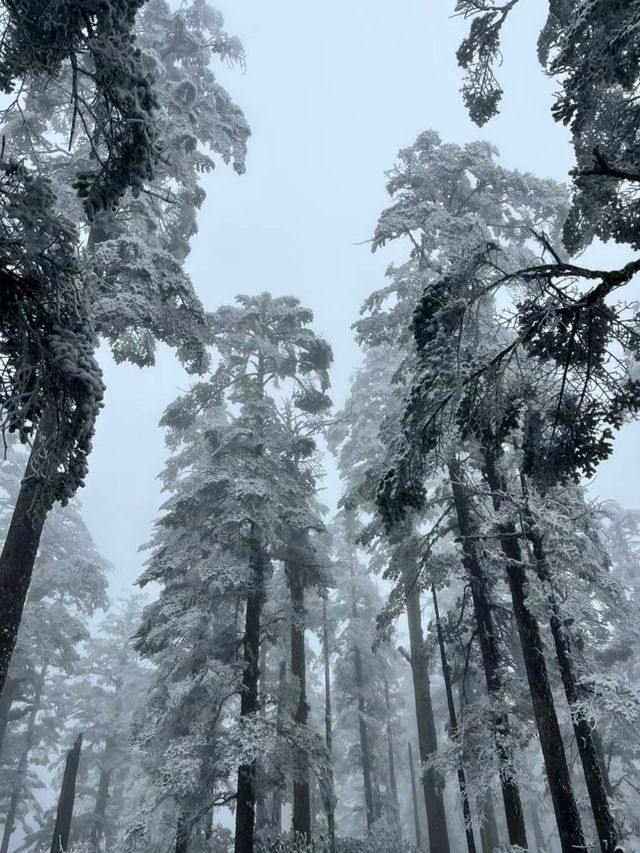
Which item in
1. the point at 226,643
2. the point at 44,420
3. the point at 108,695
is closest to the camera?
the point at 44,420

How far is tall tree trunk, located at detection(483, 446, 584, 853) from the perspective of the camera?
29.6 ft

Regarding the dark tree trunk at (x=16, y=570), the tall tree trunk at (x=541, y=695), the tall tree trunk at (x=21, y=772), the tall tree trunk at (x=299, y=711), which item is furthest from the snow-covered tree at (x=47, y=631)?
the tall tree trunk at (x=541, y=695)

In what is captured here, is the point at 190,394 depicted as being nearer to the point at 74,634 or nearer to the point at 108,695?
the point at 74,634

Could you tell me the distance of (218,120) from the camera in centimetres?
1478

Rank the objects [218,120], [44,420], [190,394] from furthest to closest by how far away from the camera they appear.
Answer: [190,394], [218,120], [44,420]

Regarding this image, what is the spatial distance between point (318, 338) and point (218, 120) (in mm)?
6458

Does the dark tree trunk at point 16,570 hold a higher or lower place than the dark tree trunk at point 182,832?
higher

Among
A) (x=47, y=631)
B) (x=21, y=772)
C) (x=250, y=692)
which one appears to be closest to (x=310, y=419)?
(x=250, y=692)

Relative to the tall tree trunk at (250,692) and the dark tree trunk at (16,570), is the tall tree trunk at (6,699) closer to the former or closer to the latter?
the tall tree trunk at (250,692)

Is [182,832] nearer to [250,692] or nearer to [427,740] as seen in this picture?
[250,692]

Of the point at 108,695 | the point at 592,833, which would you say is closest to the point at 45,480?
the point at 592,833

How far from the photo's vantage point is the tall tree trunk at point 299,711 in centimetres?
1253

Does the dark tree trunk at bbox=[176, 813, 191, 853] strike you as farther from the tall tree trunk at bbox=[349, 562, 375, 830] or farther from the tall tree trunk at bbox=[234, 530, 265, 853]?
the tall tree trunk at bbox=[349, 562, 375, 830]

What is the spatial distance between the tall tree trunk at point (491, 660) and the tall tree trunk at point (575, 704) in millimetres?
1218
